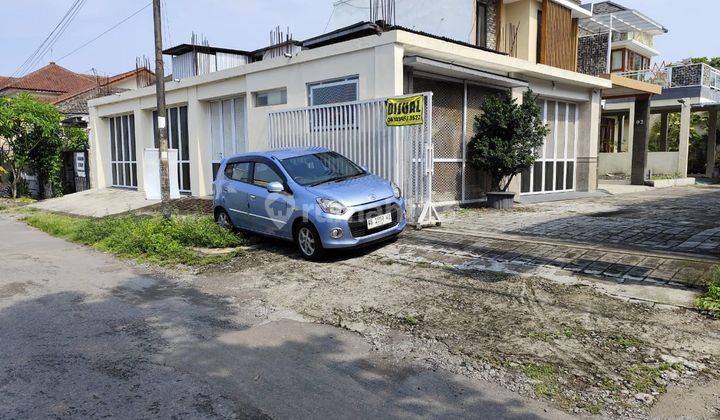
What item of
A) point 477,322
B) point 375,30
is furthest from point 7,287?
point 375,30

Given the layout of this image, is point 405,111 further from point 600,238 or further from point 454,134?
point 600,238

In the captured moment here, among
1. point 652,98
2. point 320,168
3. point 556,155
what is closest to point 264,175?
point 320,168

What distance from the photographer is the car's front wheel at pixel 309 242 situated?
7.62 metres

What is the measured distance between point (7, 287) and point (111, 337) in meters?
3.24

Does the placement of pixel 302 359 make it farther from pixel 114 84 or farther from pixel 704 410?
pixel 114 84

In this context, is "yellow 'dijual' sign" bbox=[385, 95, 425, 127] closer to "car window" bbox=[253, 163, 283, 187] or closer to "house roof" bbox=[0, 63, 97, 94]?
"car window" bbox=[253, 163, 283, 187]

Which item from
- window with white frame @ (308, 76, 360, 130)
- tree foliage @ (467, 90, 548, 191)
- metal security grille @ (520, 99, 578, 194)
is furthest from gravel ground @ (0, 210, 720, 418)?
metal security grille @ (520, 99, 578, 194)

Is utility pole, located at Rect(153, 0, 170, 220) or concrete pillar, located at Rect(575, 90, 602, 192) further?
concrete pillar, located at Rect(575, 90, 602, 192)

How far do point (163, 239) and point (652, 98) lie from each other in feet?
74.2

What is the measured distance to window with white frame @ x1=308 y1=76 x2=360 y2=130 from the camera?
10.7 m

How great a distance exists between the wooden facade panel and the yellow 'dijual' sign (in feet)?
29.3

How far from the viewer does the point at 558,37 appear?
16.8 metres

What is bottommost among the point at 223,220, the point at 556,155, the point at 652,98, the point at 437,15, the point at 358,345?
the point at 358,345

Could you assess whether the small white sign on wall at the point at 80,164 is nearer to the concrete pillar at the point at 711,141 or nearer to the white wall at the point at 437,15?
the white wall at the point at 437,15
